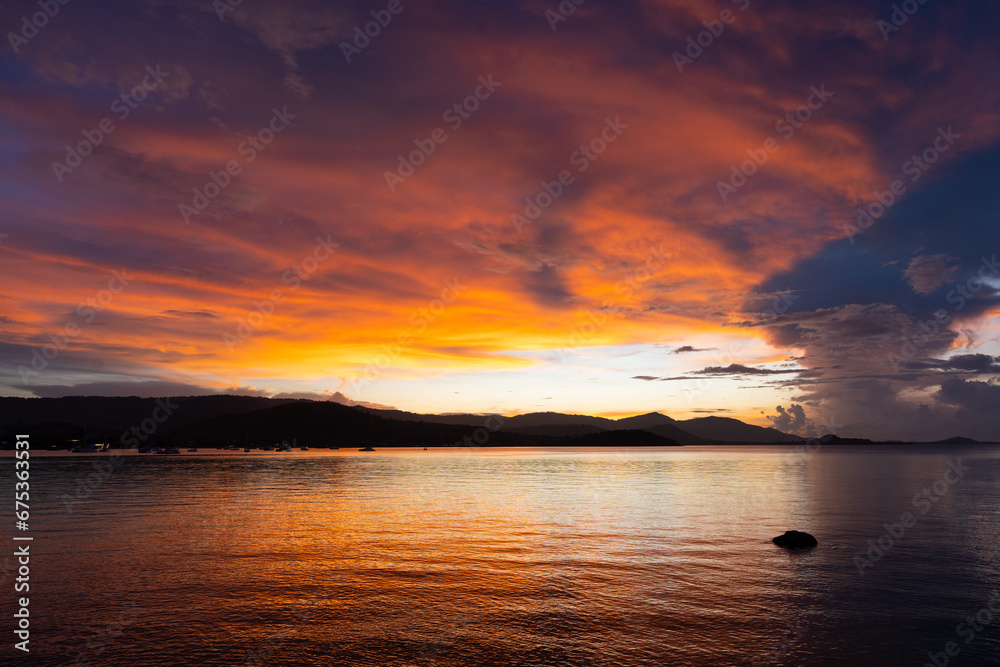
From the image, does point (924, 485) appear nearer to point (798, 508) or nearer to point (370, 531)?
point (798, 508)

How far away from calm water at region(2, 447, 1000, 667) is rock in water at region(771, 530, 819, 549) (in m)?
1.08

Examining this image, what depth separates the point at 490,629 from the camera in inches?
835

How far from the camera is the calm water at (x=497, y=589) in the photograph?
19.4m

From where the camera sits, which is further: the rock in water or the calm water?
the rock in water

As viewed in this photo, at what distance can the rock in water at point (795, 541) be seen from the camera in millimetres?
37344

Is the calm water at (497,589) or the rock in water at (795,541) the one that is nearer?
the calm water at (497,589)

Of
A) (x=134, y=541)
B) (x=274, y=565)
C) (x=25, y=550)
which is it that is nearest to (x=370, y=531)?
(x=274, y=565)

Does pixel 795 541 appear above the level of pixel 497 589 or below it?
above

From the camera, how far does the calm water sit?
19.4 m

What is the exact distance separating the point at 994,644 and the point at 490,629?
1890cm

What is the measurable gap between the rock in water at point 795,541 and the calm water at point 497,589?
1.08m

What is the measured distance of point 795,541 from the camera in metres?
37.6

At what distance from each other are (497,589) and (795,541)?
23030 millimetres

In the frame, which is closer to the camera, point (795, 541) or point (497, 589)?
point (497, 589)
